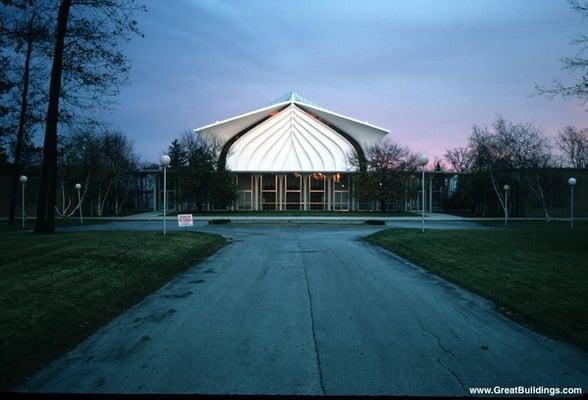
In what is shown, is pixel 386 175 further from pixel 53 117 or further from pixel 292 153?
pixel 53 117

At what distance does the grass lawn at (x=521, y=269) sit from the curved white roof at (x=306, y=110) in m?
44.0

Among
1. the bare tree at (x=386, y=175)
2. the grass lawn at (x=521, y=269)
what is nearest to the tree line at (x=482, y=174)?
the bare tree at (x=386, y=175)

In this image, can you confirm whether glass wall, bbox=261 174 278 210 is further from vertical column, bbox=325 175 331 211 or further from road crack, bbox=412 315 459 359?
road crack, bbox=412 315 459 359

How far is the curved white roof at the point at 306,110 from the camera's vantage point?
206 feet

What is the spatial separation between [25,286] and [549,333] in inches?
323

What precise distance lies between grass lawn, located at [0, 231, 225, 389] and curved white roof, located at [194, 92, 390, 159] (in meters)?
47.6

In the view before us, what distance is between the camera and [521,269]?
38.2 ft

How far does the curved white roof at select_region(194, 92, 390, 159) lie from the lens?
62938 mm

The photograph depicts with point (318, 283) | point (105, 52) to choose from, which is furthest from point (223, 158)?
point (318, 283)

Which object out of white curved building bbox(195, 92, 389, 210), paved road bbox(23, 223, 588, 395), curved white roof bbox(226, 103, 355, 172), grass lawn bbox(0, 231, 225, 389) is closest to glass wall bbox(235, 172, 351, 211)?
white curved building bbox(195, 92, 389, 210)

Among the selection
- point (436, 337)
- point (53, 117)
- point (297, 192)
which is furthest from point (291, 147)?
point (436, 337)

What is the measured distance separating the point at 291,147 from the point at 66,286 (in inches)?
2049

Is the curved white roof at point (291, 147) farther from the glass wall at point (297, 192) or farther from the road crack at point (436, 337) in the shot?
the road crack at point (436, 337)

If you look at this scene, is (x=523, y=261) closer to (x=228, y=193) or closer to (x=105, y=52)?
(x=105, y=52)
